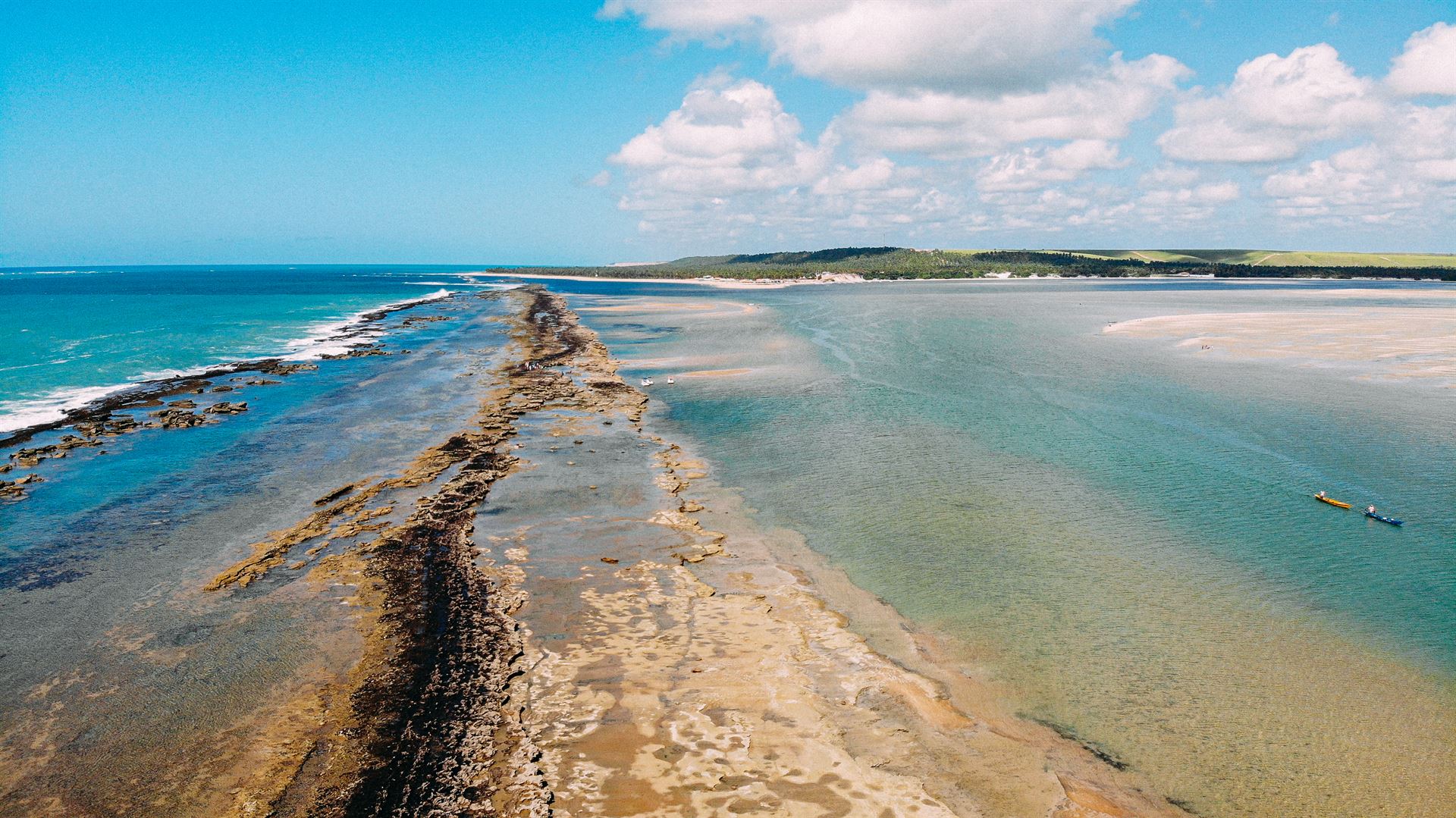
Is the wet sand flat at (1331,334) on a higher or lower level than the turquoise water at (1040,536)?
higher

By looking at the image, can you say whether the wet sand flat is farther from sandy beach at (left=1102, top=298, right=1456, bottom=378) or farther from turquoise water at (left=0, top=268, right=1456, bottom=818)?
turquoise water at (left=0, top=268, right=1456, bottom=818)

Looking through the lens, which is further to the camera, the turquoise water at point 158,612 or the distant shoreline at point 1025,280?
the distant shoreline at point 1025,280

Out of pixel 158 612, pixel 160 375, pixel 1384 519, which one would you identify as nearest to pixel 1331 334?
pixel 1384 519

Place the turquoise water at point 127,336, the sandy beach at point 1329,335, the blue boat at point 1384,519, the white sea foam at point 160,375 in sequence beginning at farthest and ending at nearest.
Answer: the sandy beach at point 1329,335 < the turquoise water at point 127,336 < the white sea foam at point 160,375 < the blue boat at point 1384,519

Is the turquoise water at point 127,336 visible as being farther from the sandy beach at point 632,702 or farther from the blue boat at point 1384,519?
the blue boat at point 1384,519

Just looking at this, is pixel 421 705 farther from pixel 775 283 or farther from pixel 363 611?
pixel 775 283

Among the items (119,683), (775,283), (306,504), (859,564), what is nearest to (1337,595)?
(859,564)

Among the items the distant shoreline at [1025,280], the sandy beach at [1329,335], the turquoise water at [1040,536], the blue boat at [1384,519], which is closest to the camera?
the turquoise water at [1040,536]

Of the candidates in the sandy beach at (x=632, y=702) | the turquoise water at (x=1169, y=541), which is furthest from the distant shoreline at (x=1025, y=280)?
the sandy beach at (x=632, y=702)
